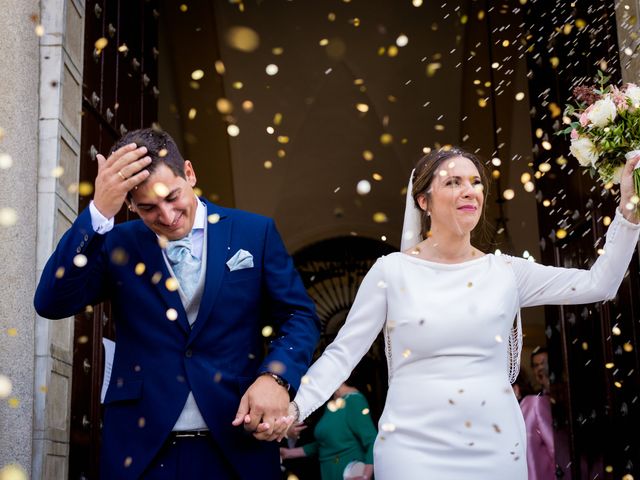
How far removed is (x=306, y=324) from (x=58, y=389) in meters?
1.55

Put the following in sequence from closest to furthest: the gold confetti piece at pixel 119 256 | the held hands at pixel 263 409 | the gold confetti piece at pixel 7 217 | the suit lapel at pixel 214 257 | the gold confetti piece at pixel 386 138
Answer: the held hands at pixel 263 409, the suit lapel at pixel 214 257, the gold confetti piece at pixel 119 256, the gold confetti piece at pixel 7 217, the gold confetti piece at pixel 386 138

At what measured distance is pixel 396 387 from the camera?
3000 millimetres

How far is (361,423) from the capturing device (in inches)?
247

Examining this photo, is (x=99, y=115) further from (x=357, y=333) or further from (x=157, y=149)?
(x=357, y=333)

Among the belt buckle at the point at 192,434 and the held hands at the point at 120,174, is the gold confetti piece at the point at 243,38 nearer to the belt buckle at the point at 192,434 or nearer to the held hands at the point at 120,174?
the held hands at the point at 120,174

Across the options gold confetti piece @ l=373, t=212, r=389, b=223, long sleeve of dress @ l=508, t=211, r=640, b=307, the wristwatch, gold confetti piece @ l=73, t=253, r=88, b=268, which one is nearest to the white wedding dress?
long sleeve of dress @ l=508, t=211, r=640, b=307

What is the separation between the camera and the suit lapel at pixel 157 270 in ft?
9.05

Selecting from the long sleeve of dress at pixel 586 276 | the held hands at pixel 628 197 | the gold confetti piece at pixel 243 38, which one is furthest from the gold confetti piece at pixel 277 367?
the gold confetti piece at pixel 243 38

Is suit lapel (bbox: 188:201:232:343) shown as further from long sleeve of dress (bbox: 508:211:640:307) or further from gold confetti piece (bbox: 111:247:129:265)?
long sleeve of dress (bbox: 508:211:640:307)

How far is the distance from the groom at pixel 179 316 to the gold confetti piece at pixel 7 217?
3.21ft

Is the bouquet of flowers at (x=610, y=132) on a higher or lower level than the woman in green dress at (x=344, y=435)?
higher

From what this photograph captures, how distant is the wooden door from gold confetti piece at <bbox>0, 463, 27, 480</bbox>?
23.5 inches

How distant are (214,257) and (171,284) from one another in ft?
0.50

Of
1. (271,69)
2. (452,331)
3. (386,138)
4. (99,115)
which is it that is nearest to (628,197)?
(452,331)
